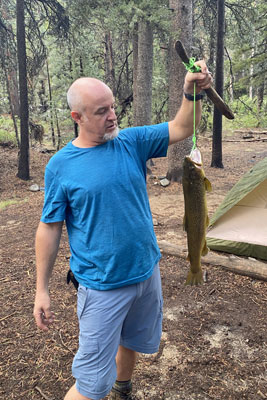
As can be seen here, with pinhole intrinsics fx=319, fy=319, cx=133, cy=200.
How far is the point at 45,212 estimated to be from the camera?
1976 millimetres

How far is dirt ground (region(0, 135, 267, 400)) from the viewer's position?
276 cm

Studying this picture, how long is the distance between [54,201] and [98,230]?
1.05ft

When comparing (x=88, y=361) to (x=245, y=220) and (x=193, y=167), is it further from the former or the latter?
(x=245, y=220)

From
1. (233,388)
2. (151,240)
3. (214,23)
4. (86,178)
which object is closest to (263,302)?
(233,388)

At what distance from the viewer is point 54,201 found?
6.35ft

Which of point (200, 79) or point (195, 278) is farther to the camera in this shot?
point (195, 278)

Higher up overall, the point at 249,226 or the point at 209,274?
the point at 249,226

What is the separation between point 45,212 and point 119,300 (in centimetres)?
70

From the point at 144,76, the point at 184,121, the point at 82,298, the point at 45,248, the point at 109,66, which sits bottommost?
the point at 82,298

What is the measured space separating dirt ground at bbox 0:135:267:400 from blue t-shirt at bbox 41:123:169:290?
1412 mm

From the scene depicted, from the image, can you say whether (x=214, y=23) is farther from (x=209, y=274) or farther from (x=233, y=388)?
(x=233, y=388)

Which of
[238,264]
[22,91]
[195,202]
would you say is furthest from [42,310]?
[22,91]

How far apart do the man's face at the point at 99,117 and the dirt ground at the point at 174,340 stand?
217 centimetres

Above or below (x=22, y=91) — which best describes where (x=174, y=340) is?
below
